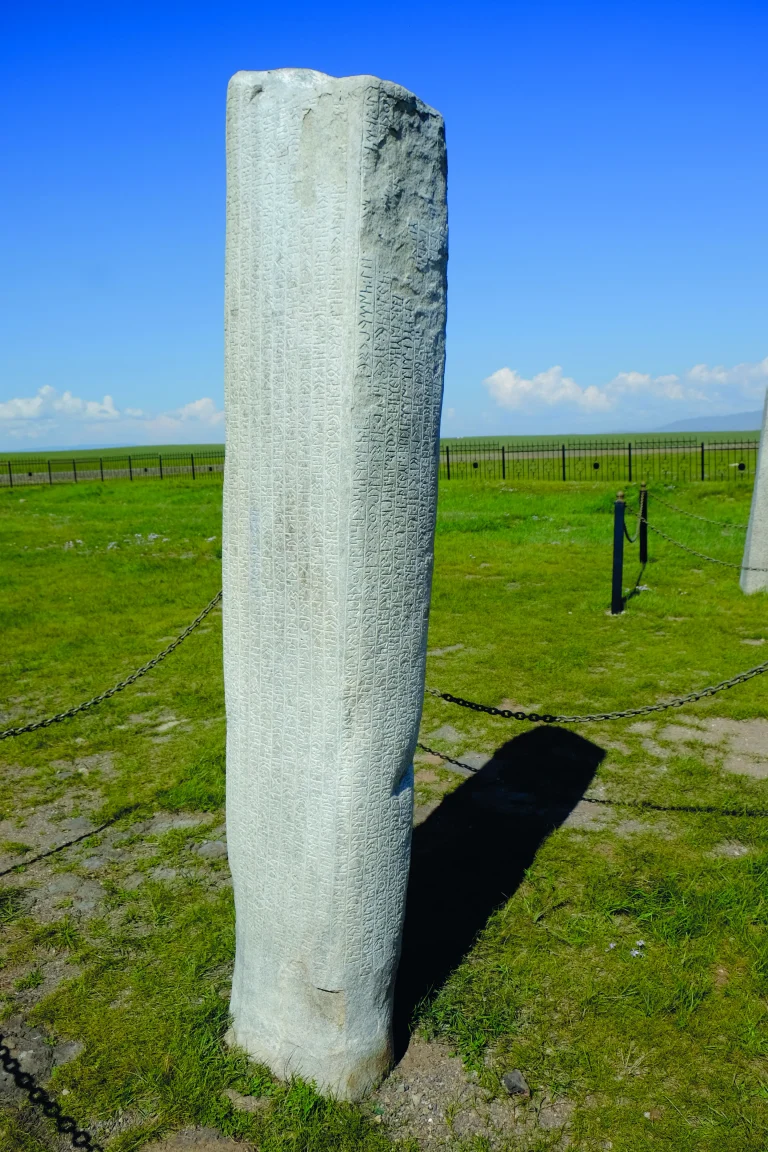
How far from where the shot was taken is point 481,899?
13.9ft

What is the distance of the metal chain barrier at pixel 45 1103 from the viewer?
286 centimetres

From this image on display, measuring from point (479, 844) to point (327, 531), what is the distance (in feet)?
9.07

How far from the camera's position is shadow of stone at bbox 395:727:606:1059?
3783 mm

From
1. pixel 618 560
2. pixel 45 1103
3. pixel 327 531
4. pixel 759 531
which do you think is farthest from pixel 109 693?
pixel 759 531

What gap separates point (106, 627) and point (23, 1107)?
22.9ft

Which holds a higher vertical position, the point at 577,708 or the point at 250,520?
the point at 250,520

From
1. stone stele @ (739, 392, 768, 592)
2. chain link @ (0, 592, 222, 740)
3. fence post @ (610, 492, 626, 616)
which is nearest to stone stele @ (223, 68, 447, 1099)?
chain link @ (0, 592, 222, 740)

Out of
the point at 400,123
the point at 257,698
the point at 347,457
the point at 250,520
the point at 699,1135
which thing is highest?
the point at 400,123

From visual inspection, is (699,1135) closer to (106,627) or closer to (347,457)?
(347,457)

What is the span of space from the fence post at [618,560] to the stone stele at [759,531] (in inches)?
68.2

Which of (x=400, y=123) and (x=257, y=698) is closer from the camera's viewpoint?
(x=400, y=123)

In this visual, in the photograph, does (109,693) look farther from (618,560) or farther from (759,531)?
(759,531)

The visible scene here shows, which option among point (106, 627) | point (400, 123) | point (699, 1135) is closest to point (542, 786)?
point (699, 1135)

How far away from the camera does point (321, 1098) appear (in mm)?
3010
